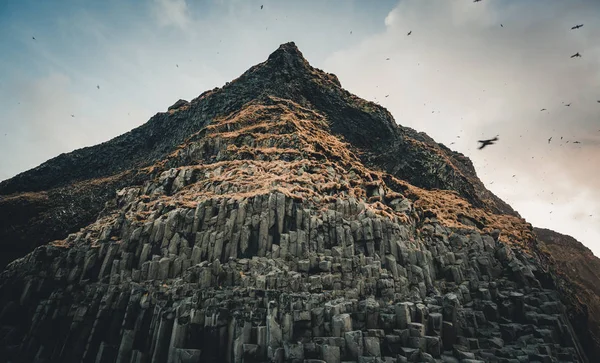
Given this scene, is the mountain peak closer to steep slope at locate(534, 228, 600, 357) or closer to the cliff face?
the cliff face

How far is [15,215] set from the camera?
217 ft

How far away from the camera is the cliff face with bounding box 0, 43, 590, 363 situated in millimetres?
26219

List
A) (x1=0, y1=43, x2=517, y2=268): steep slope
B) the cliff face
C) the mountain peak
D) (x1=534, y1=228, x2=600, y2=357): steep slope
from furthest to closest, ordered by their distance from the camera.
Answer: the mountain peak → (x1=534, y1=228, x2=600, y2=357): steep slope → (x1=0, y1=43, x2=517, y2=268): steep slope → the cliff face

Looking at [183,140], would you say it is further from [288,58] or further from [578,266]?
[578,266]

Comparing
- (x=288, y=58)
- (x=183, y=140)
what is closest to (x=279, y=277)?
(x=183, y=140)

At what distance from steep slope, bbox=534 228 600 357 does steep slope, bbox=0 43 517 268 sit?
110 feet

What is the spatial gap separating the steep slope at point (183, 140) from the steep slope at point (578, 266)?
3344cm

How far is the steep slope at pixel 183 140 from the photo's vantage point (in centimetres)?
6538

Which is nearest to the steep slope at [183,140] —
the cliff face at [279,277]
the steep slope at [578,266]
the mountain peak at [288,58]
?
the mountain peak at [288,58]

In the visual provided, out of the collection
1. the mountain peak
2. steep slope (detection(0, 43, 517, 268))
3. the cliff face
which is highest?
the mountain peak

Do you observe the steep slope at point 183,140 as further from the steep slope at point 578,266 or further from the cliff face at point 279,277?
the steep slope at point 578,266

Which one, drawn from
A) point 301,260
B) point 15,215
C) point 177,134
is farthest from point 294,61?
point 15,215

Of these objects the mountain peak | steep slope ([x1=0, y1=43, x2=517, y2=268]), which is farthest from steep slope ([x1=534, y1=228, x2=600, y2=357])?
the mountain peak

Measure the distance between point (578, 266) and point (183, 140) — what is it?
133 metres
